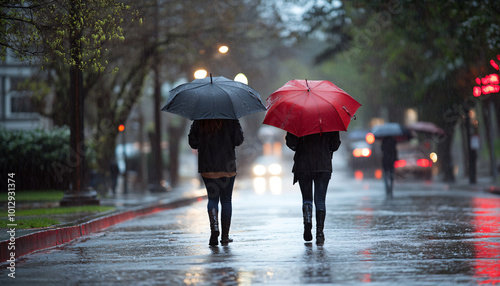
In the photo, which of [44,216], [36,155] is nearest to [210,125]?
[44,216]

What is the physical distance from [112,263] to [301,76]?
237 ft

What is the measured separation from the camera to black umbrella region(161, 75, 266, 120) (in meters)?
10.8

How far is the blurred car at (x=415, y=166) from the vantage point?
38.3 m

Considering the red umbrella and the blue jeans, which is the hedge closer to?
the red umbrella

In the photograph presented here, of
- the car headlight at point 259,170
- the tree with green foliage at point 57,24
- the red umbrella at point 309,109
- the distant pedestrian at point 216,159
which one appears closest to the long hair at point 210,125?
the distant pedestrian at point 216,159

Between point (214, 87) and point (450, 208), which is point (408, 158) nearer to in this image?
point (450, 208)

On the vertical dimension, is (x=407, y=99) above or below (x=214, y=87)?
above

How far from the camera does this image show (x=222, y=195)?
36.2ft

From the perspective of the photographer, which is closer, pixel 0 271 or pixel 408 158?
pixel 0 271

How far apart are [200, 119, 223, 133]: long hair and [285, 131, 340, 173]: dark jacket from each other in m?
0.94

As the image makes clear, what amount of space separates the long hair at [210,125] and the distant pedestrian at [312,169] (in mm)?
955

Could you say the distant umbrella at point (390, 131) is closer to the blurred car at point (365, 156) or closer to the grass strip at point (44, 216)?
the grass strip at point (44, 216)

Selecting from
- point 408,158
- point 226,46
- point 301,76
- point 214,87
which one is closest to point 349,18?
point 408,158

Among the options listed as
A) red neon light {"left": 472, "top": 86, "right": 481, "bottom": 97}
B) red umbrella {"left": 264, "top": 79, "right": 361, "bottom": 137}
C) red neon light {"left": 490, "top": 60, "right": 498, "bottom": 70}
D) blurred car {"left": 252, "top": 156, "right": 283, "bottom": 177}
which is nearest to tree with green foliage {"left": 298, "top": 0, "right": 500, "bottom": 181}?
red neon light {"left": 490, "top": 60, "right": 498, "bottom": 70}
